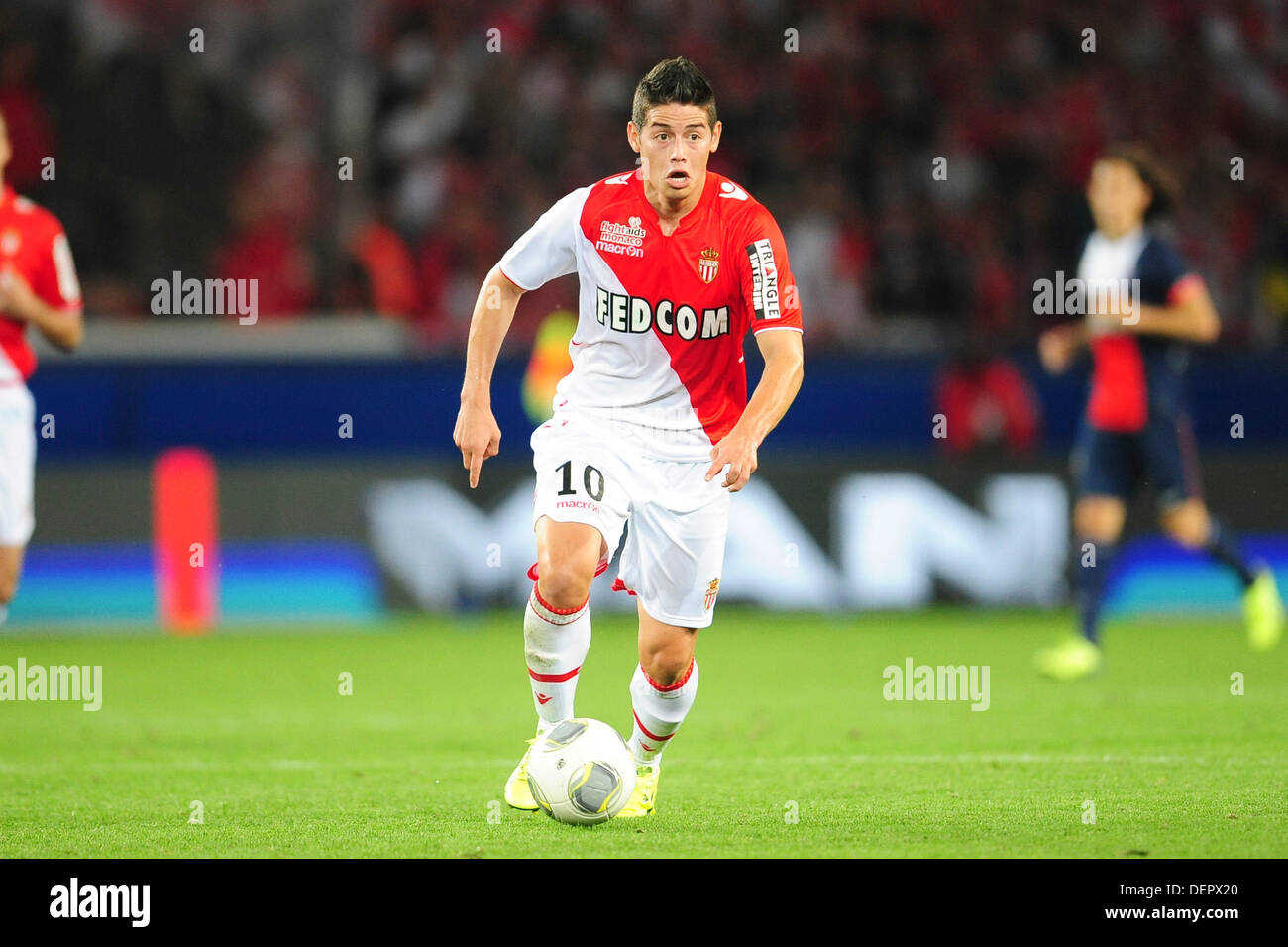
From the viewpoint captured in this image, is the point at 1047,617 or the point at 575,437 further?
the point at 1047,617

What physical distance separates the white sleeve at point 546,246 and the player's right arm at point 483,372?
52mm

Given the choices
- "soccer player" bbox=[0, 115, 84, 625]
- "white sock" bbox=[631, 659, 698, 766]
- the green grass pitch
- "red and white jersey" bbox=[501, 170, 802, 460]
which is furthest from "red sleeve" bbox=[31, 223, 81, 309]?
"white sock" bbox=[631, 659, 698, 766]

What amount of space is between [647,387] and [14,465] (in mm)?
3189

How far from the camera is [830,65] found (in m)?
16.0

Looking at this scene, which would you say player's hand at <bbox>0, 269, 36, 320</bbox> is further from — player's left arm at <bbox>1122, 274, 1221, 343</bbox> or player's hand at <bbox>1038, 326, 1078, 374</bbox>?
player's left arm at <bbox>1122, 274, 1221, 343</bbox>

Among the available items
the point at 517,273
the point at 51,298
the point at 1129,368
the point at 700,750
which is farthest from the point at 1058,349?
the point at 51,298

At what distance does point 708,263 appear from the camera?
5652 mm

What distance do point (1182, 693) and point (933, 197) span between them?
746cm

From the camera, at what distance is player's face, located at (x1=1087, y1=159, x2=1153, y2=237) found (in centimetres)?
945

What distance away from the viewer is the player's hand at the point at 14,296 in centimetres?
748
